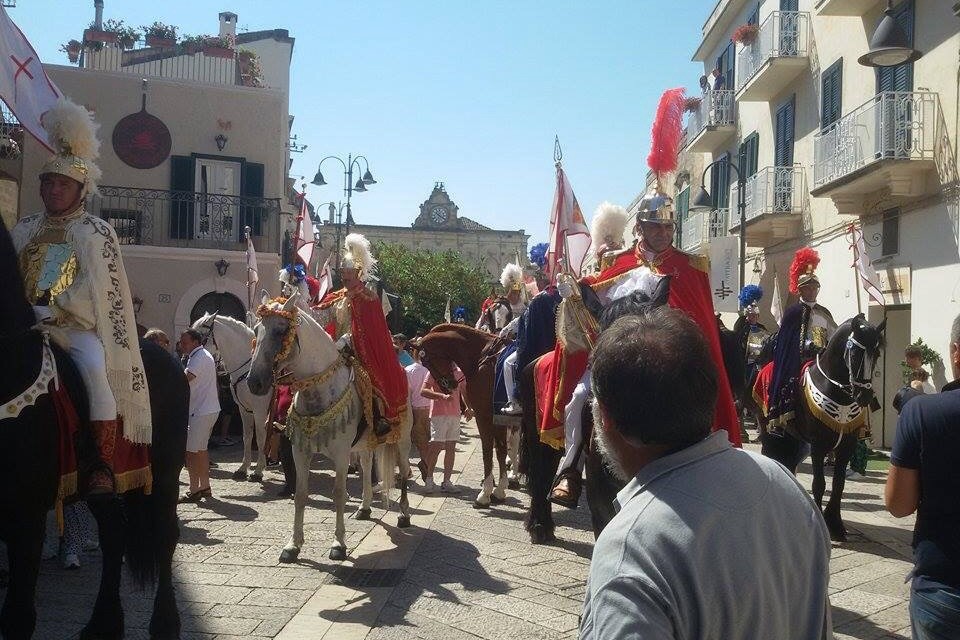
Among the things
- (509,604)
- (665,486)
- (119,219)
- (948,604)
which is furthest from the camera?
(119,219)

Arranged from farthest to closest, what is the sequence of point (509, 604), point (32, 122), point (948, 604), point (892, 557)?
point (892, 557)
point (509, 604)
point (32, 122)
point (948, 604)

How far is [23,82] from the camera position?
5480mm

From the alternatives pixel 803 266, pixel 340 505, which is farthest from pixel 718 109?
pixel 340 505

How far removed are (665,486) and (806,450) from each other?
309 inches

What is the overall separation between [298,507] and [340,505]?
34 centimetres

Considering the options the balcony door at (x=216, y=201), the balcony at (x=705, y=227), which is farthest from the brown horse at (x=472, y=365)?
the balcony at (x=705, y=227)

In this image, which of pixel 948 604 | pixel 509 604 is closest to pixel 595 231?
pixel 509 604

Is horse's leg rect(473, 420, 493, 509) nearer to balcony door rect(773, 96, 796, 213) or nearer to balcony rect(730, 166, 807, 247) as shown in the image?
balcony rect(730, 166, 807, 247)

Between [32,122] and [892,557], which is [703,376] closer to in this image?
[32,122]

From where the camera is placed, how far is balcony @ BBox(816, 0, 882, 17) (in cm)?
1655

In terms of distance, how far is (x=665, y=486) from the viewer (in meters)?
1.82

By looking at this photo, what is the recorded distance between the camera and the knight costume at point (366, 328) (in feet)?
26.2

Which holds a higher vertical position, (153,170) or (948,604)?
(153,170)

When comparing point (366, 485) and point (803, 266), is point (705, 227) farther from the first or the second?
point (366, 485)
